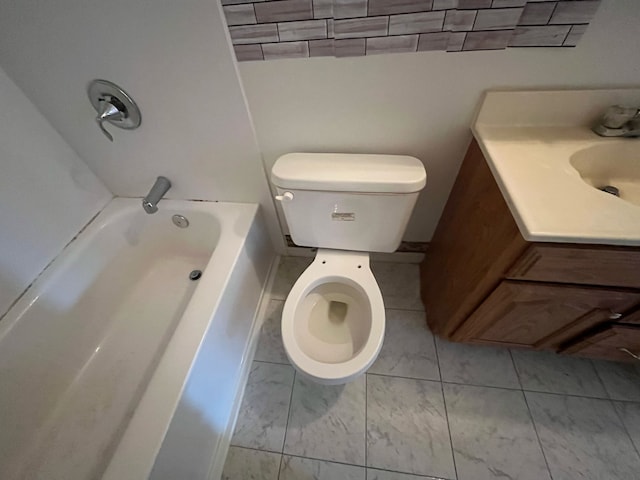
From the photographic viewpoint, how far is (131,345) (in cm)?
116

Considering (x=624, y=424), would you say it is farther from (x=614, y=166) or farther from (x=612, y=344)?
(x=614, y=166)

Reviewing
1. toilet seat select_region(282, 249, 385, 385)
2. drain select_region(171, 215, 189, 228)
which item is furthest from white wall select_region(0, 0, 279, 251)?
toilet seat select_region(282, 249, 385, 385)

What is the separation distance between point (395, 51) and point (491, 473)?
4.49 ft

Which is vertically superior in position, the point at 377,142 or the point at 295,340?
the point at 377,142

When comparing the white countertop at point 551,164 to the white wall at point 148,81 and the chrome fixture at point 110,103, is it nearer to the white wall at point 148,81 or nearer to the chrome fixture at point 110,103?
the white wall at point 148,81

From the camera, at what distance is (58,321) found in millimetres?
1010

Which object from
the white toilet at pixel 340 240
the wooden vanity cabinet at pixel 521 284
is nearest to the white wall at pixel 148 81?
the white toilet at pixel 340 240

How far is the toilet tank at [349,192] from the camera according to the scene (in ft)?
2.77

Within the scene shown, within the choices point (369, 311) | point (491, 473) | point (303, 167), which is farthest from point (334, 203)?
point (491, 473)

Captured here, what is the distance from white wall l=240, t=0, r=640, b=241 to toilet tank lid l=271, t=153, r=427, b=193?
0.30 ft

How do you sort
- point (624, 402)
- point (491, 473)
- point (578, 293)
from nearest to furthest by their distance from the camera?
point (578, 293)
point (491, 473)
point (624, 402)

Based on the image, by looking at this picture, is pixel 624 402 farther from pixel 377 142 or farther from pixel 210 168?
pixel 210 168

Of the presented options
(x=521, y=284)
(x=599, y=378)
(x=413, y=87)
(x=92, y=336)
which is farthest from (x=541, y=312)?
(x=92, y=336)

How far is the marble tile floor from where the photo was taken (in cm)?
94
